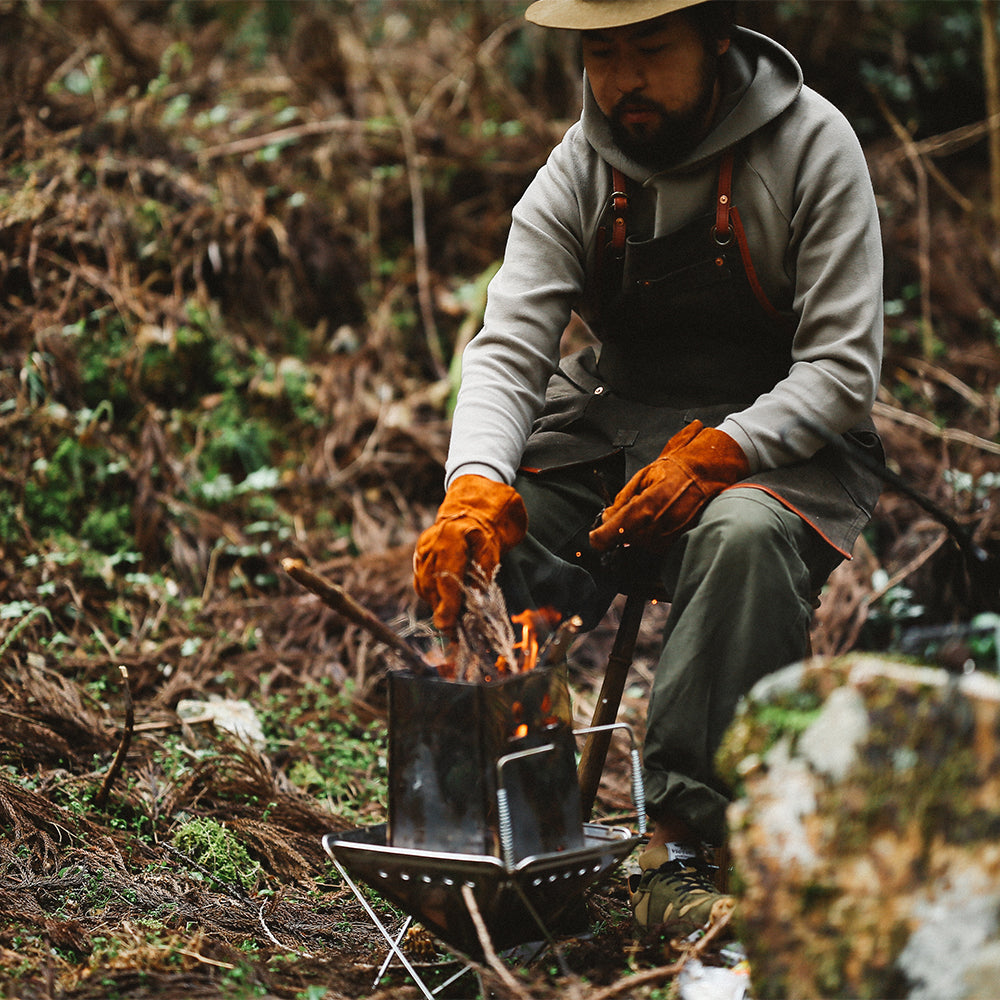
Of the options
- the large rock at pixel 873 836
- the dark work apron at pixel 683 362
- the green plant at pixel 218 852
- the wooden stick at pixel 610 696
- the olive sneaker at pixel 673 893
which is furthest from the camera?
the green plant at pixel 218 852

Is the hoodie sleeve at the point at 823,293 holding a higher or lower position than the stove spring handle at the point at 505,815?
higher

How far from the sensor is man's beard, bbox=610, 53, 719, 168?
2541mm

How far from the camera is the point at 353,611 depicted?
200 cm

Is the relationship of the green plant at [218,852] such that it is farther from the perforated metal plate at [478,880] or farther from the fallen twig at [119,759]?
the perforated metal plate at [478,880]

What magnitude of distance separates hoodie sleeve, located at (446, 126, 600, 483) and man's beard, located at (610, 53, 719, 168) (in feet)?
0.45

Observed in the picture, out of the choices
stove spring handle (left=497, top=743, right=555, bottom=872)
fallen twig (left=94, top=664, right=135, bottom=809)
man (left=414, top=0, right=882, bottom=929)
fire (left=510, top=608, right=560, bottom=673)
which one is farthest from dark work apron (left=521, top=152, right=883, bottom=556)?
fallen twig (left=94, top=664, right=135, bottom=809)

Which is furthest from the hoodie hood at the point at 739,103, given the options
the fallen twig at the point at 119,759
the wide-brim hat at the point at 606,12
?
the fallen twig at the point at 119,759

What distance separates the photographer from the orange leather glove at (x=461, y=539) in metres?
2.26

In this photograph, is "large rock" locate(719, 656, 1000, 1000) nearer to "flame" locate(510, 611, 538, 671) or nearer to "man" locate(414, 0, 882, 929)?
"man" locate(414, 0, 882, 929)

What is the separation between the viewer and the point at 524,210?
2.79 m

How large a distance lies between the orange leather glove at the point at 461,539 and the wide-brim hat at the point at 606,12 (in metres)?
1.07

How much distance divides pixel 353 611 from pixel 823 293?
4.46 feet

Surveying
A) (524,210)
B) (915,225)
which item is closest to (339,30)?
(915,225)

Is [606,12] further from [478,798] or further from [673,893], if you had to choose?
[673,893]
